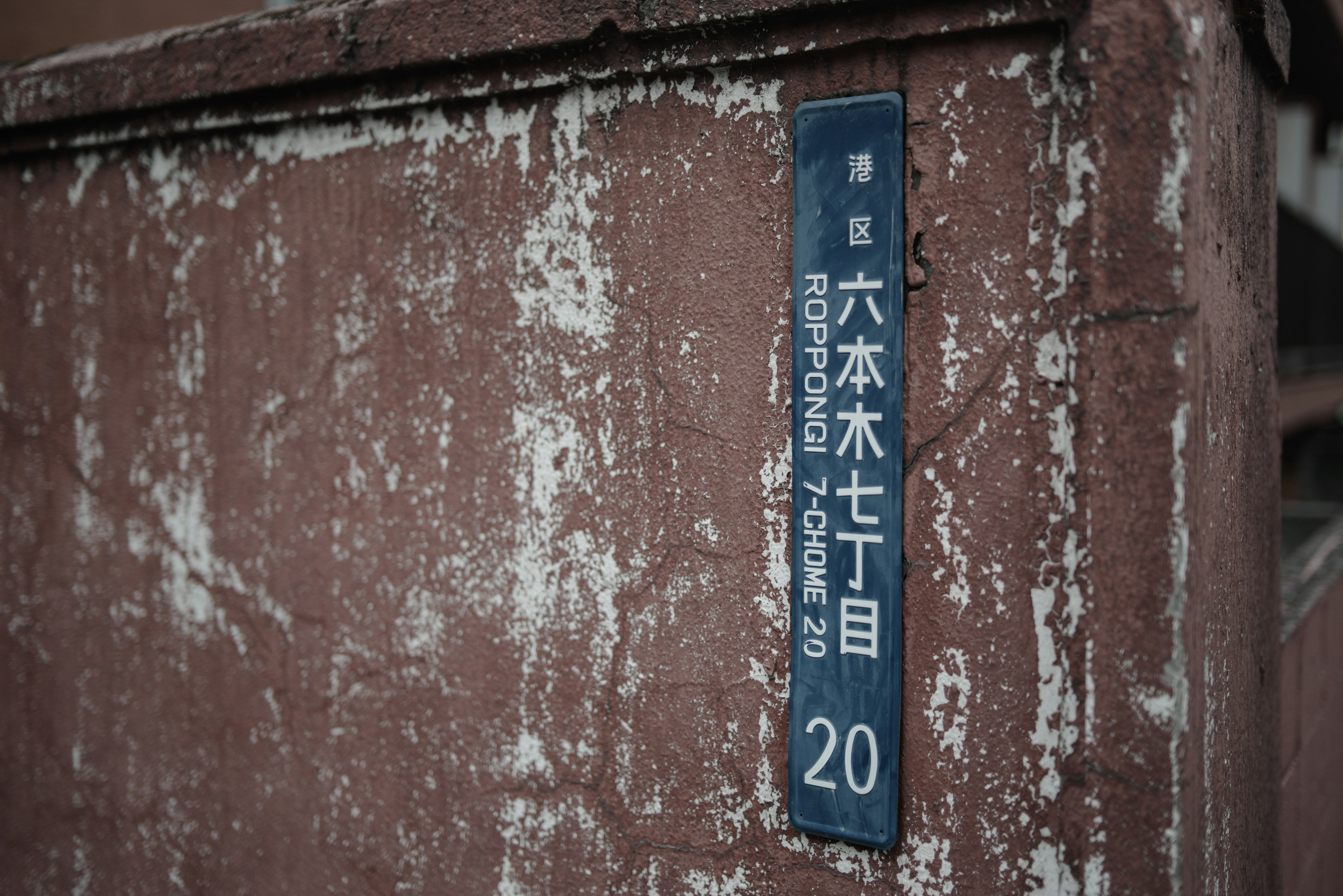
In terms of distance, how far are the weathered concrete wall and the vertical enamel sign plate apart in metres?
0.04

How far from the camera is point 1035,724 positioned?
90 centimetres

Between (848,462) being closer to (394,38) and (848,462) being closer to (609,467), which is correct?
(609,467)

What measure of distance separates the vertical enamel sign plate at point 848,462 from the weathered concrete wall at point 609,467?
0.04 m

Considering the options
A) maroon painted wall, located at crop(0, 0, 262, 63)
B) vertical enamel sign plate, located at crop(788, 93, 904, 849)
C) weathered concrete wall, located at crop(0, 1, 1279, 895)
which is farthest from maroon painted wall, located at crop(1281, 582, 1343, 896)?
maroon painted wall, located at crop(0, 0, 262, 63)

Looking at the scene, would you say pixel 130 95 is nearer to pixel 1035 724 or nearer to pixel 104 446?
pixel 104 446

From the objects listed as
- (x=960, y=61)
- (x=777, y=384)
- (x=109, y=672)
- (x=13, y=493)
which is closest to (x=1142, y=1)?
(x=960, y=61)

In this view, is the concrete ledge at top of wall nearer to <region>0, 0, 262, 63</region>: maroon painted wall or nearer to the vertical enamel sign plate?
the vertical enamel sign plate

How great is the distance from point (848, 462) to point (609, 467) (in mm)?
350

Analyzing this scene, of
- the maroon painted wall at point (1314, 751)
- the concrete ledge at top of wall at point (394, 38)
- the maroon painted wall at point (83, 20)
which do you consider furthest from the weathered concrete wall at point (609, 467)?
the maroon painted wall at point (83, 20)

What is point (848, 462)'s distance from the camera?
0.96 metres

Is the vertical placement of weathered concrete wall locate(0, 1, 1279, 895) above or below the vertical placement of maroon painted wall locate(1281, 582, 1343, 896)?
above

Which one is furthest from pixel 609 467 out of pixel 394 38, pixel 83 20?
pixel 83 20

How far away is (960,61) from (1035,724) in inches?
30.1

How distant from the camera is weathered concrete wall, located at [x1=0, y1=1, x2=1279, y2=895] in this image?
86cm
